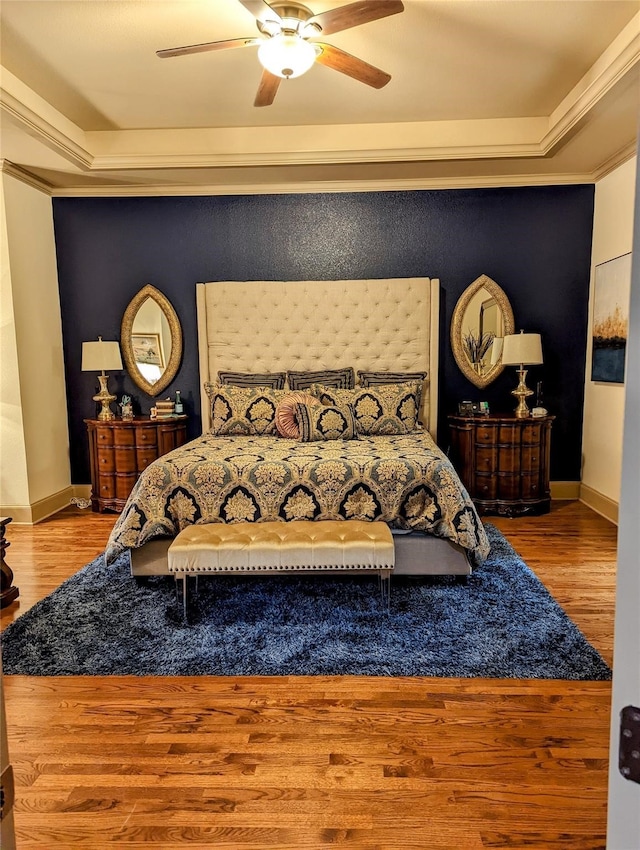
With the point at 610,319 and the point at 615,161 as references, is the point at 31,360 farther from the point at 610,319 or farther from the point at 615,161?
the point at 615,161

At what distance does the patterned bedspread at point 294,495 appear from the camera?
3.29 metres

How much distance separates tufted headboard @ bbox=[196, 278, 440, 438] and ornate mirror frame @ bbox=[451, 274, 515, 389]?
0.21 meters

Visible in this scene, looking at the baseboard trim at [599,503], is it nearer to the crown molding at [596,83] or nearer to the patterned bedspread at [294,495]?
the patterned bedspread at [294,495]

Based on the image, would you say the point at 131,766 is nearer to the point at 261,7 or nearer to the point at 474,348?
Result: the point at 261,7

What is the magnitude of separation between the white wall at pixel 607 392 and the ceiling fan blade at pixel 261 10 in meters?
3.06

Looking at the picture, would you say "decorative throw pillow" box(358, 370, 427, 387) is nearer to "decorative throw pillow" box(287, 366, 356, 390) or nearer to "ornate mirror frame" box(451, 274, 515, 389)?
"decorative throw pillow" box(287, 366, 356, 390)

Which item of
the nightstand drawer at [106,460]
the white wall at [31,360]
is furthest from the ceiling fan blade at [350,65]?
the nightstand drawer at [106,460]

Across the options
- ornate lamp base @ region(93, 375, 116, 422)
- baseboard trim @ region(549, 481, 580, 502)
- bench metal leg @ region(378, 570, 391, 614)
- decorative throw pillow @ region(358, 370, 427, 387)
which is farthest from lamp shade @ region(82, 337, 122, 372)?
baseboard trim @ region(549, 481, 580, 502)


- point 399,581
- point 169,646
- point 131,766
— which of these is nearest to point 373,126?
point 399,581

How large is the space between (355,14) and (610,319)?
3.28m

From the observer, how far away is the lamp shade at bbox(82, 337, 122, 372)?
493 centimetres

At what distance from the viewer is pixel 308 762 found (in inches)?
75.1

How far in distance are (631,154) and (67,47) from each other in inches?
158

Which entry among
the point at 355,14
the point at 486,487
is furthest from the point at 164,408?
the point at 355,14
